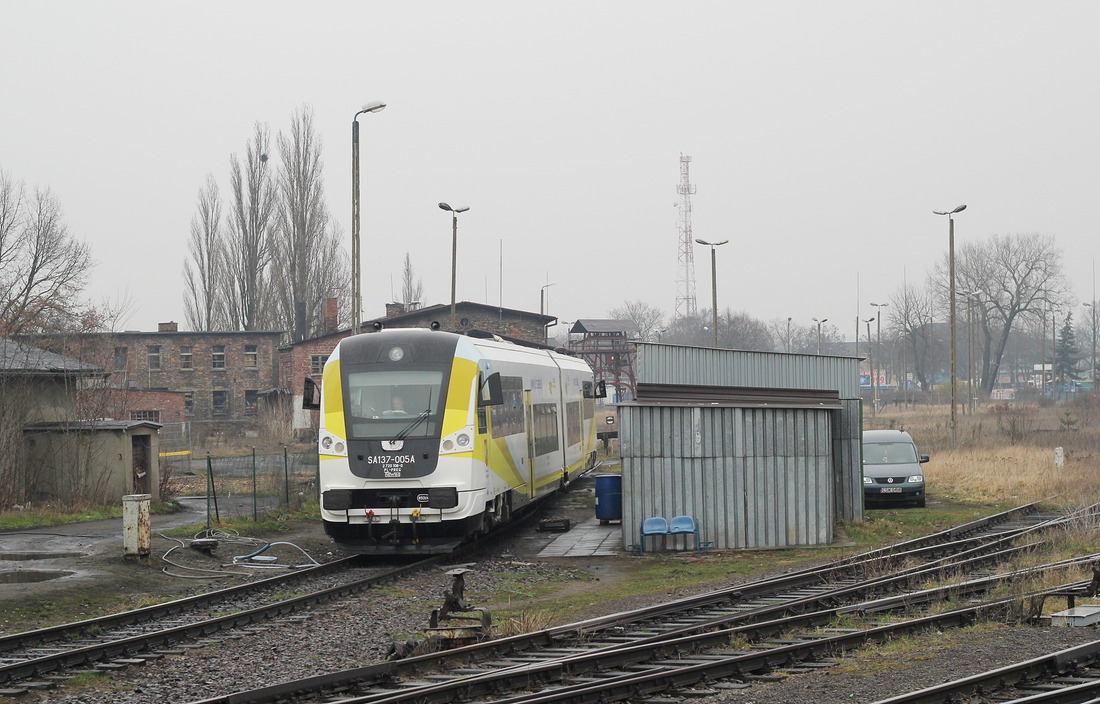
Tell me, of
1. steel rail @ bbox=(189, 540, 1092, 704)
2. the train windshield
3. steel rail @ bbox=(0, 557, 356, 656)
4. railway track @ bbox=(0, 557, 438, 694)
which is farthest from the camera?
the train windshield

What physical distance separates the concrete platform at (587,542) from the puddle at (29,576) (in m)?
7.03

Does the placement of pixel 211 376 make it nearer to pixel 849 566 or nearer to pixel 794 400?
pixel 794 400

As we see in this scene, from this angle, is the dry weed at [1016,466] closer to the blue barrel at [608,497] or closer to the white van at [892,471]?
the white van at [892,471]

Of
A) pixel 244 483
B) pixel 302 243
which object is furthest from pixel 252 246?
pixel 244 483

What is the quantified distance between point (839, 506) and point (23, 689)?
15.4 meters

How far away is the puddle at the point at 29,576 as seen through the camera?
13.4m

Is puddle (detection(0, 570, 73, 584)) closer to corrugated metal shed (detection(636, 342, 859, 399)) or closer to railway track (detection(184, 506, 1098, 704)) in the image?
railway track (detection(184, 506, 1098, 704))

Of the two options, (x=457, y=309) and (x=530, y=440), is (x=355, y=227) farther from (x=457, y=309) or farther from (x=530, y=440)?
(x=457, y=309)

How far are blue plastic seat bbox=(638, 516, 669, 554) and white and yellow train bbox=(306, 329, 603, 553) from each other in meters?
2.35

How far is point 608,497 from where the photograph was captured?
2061 cm

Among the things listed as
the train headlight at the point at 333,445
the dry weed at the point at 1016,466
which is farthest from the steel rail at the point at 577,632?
the dry weed at the point at 1016,466

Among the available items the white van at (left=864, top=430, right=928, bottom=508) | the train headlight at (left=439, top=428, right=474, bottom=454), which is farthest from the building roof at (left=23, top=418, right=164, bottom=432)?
the white van at (left=864, top=430, right=928, bottom=508)

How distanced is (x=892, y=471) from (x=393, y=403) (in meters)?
12.5

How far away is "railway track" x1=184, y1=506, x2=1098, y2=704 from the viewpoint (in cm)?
815
